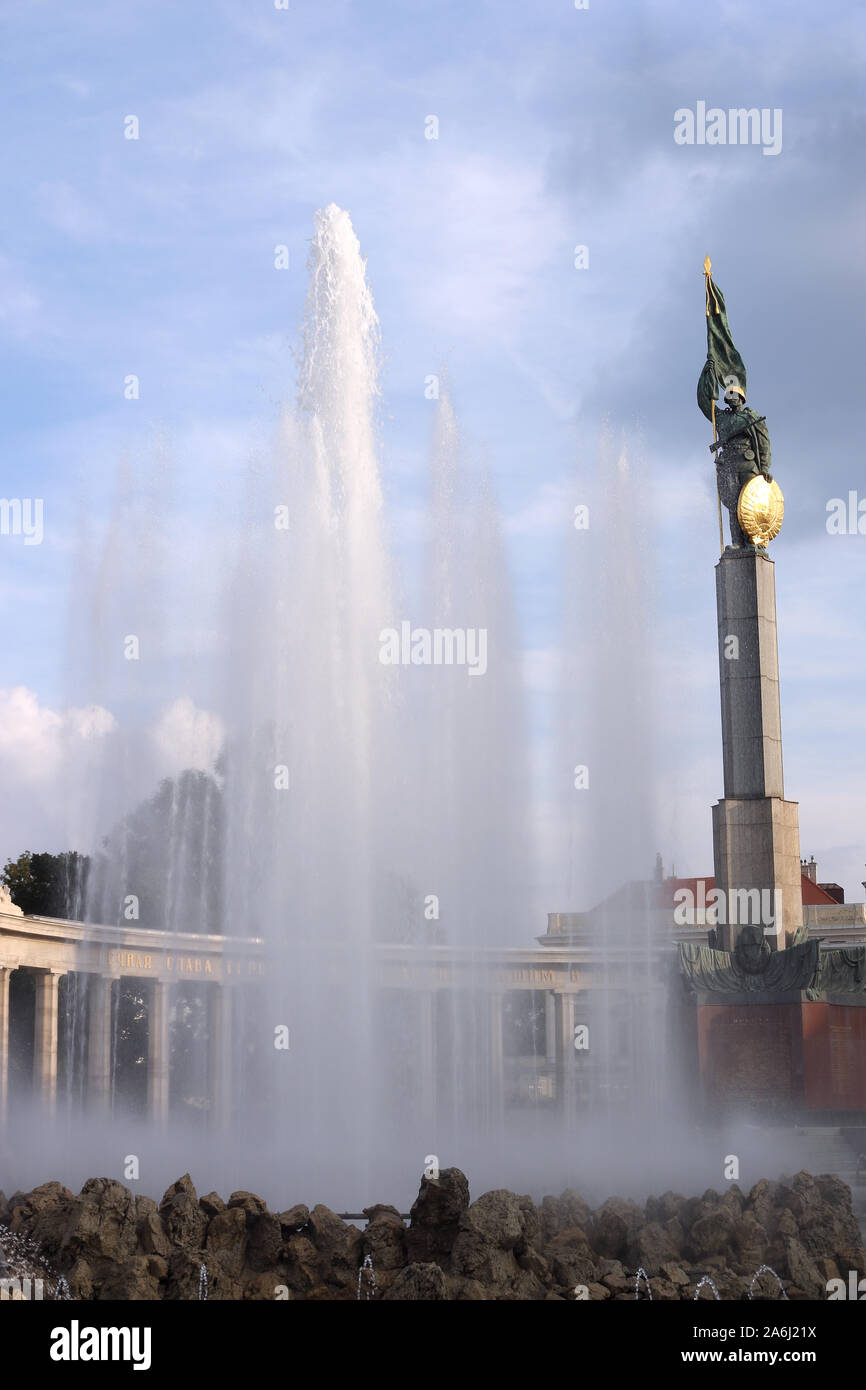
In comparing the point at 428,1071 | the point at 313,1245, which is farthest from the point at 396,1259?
the point at 428,1071

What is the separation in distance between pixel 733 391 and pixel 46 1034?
94.9 ft

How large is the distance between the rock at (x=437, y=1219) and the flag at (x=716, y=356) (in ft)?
85.9

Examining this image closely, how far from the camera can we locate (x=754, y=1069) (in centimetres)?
3119

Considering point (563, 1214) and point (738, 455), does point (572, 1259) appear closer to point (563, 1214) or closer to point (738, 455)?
point (563, 1214)

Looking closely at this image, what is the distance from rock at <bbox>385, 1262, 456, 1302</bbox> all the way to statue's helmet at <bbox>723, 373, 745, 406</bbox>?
91.0 feet

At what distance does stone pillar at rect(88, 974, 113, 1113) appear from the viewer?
141 feet

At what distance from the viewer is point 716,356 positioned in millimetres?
37625

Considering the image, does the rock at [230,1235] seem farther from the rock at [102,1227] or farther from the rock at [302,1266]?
the rock at [102,1227]

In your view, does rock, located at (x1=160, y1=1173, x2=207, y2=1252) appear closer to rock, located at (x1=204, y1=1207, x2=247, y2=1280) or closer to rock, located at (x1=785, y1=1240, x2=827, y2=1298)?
rock, located at (x1=204, y1=1207, x2=247, y2=1280)

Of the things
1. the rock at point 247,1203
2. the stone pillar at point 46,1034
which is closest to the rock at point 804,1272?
the rock at point 247,1203

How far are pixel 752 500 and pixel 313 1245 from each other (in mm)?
24739

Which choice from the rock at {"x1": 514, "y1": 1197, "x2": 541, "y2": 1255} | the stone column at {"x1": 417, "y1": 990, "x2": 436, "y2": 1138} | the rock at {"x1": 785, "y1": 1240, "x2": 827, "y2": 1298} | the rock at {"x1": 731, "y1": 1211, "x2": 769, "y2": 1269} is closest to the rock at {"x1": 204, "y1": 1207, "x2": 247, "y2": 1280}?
the rock at {"x1": 514, "y1": 1197, "x2": 541, "y2": 1255}

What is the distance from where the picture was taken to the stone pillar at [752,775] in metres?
33.5

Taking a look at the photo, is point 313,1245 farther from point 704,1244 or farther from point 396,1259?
point 704,1244
